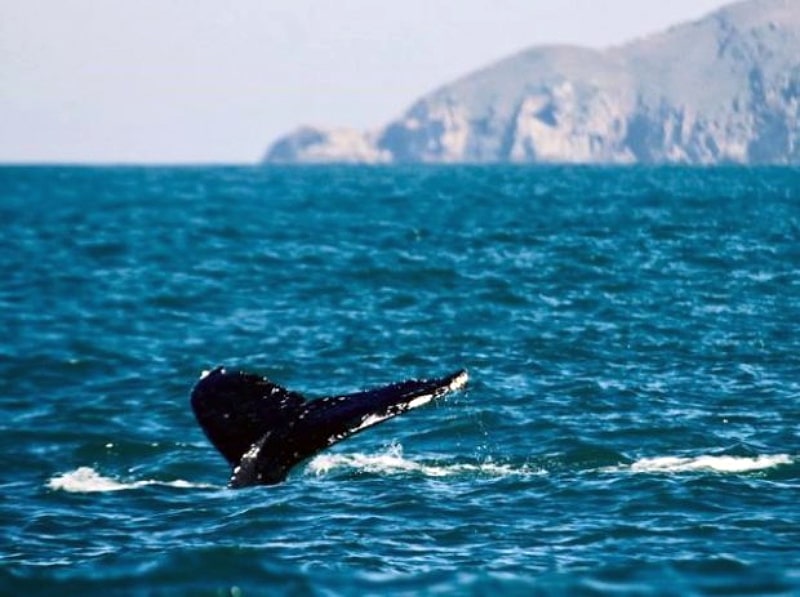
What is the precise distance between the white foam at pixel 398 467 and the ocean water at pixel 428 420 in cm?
7

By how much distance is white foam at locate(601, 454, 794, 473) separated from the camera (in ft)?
54.8

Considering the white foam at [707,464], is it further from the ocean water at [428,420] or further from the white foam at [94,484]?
the white foam at [94,484]

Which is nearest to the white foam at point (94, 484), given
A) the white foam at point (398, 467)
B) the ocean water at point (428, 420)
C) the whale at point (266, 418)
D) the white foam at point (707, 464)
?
the ocean water at point (428, 420)

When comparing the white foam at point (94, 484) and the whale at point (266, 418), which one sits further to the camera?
the white foam at point (94, 484)

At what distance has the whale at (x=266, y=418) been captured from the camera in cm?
1338

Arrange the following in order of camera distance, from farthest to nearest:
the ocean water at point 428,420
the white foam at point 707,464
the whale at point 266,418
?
the white foam at point 707,464 → the whale at point 266,418 → the ocean water at point 428,420

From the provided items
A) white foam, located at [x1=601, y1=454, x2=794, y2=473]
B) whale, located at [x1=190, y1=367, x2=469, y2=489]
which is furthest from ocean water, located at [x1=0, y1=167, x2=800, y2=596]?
whale, located at [x1=190, y1=367, x2=469, y2=489]

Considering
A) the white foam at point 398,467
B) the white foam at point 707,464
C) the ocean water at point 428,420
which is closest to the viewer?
the ocean water at point 428,420

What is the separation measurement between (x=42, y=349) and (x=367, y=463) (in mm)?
11109

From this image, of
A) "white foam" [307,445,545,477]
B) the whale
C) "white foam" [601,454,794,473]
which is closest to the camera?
the whale

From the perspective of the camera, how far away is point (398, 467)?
17.7 metres

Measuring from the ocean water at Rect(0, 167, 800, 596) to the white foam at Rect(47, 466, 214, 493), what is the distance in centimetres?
6

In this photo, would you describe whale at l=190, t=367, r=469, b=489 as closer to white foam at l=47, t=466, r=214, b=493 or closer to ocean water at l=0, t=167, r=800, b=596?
ocean water at l=0, t=167, r=800, b=596

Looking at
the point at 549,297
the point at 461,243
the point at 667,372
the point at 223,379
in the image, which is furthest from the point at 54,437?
the point at 461,243
